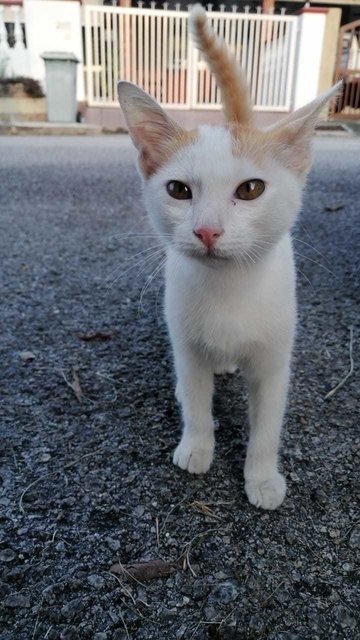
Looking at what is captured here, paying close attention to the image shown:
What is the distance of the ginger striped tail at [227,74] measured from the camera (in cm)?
141

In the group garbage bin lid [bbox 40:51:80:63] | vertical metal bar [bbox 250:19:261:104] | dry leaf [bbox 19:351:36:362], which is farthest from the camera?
vertical metal bar [bbox 250:19:261:104]

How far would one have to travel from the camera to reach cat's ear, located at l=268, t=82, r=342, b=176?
3.89 ft

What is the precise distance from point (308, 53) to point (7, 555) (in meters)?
10.1

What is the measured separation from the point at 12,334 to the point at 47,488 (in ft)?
3.00

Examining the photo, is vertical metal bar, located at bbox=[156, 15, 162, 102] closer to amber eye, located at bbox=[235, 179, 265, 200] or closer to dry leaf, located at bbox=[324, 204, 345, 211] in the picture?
dry leaf, located at bbox=[324, 204, 345, 211]

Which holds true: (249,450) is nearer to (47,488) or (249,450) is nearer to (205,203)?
(47,488)

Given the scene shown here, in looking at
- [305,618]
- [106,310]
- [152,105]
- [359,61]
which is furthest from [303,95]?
[305,618]

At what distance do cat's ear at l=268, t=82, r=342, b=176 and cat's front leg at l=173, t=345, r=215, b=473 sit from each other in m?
0.52

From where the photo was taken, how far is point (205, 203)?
1.08m

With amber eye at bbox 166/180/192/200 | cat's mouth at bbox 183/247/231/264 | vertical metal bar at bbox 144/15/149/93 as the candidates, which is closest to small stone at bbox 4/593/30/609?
cat's mouth at bbox 183/247/231/264

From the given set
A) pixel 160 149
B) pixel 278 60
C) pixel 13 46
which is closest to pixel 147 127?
pixel 160 149

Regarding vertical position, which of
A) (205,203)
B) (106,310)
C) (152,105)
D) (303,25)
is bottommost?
(106,310)

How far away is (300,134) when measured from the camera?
121 centimetres

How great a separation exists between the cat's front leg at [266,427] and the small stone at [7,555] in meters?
0.55
